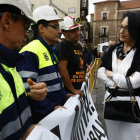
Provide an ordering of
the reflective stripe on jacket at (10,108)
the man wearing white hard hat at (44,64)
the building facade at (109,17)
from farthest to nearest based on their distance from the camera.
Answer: the building facade at (109,17) < the man wearing white hard hat at (44,64) < the reflective stripe on jacket at (10,108)

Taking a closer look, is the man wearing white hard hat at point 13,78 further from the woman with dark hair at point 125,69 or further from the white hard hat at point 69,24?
the white hard hat at point 69,24

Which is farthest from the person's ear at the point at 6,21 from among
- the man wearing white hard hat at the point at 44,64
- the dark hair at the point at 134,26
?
the dark hair at the point at 134,26

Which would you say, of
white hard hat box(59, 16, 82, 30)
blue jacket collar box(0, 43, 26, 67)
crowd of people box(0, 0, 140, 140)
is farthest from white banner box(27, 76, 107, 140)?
white hard hat box(59, 16, 82, 30)

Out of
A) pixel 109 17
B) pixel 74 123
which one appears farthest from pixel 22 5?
pixel 109 17

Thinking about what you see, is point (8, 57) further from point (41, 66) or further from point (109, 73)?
point (109, 73)

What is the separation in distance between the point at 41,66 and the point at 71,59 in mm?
1004

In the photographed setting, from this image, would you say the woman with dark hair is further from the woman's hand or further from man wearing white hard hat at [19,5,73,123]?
man wearing white hard hat at [19,5,73,123]

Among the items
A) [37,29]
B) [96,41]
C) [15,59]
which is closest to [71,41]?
[37,29]

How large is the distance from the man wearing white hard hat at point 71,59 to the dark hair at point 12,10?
1.40 metres

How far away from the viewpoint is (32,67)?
4.86ft

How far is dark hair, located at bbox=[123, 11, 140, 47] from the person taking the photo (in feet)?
6.15

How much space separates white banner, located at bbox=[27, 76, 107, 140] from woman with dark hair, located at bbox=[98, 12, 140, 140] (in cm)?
29

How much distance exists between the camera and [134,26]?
1900 millimetres

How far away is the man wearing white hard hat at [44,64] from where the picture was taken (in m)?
1.42
